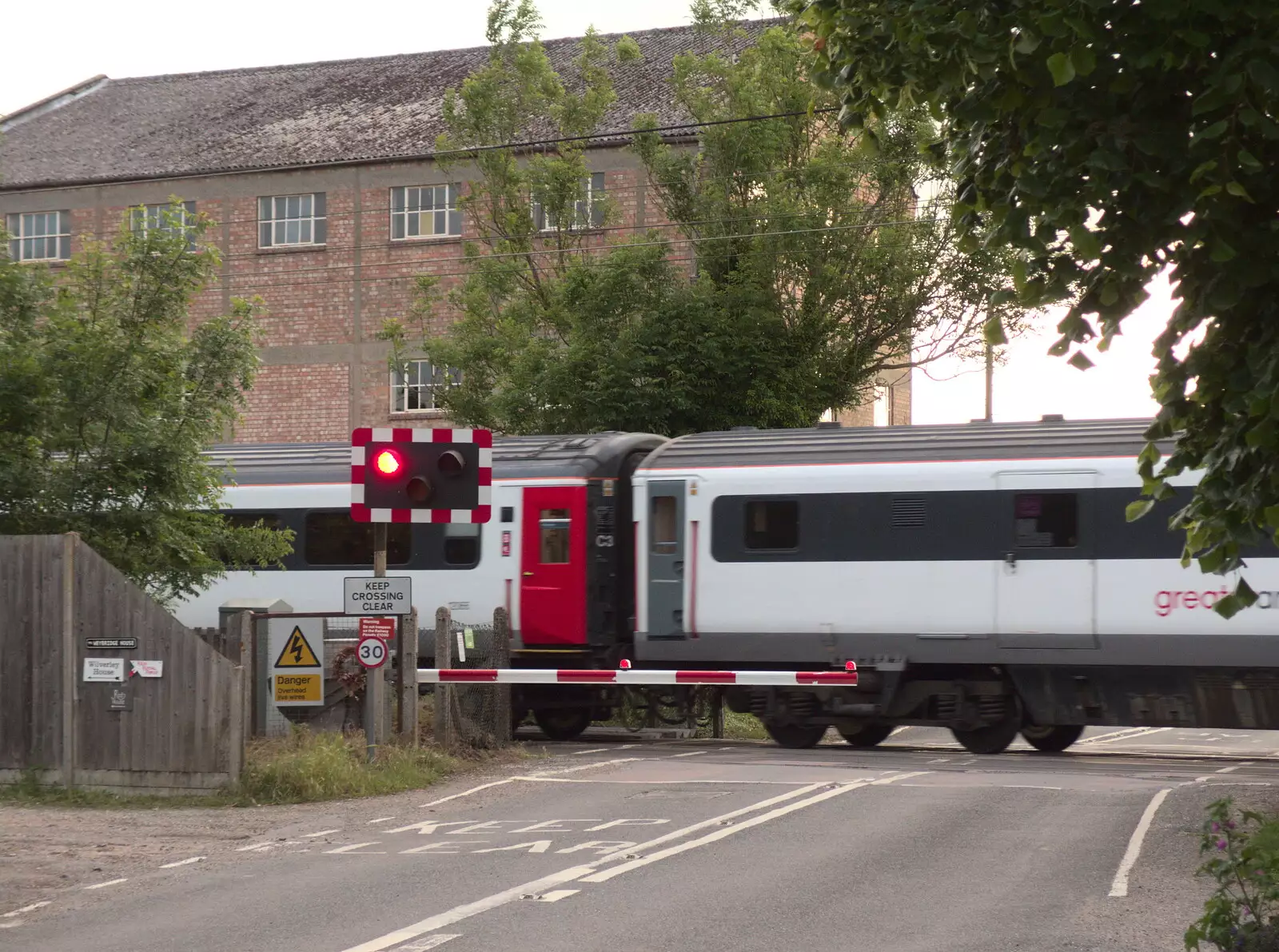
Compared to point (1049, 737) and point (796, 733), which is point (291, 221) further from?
point (1049, 737)

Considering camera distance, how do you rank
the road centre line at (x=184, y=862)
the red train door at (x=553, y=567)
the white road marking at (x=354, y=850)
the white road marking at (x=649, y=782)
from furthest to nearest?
the red train door at (x=553, y=567) → the white road marking at (x=649, y=782) → the white road marking at (x=354, y=850) → the road centre line at (x=184, y=862)

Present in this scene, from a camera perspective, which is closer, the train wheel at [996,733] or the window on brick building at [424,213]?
the train wheel at [996,733]

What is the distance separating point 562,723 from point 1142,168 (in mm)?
15761

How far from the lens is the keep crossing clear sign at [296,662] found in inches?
632

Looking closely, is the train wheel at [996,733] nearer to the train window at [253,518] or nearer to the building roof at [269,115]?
the train window at [253,518]

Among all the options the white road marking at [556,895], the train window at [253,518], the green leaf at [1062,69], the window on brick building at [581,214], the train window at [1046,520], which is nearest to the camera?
the green leaf at [1062,69]

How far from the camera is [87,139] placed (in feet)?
145

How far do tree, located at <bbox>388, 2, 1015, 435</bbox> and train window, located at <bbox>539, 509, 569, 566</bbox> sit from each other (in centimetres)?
599

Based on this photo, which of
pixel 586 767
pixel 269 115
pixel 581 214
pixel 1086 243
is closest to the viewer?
pixel 1086 243

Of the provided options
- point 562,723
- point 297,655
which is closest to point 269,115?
point 562,723

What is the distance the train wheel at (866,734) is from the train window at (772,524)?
8.07 ft

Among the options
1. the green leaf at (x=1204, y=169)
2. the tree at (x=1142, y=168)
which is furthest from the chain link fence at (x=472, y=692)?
the green leaf at (x=1204, y=169)

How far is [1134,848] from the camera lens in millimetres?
11438

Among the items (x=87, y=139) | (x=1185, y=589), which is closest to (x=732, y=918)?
(x=1185, y=589)
